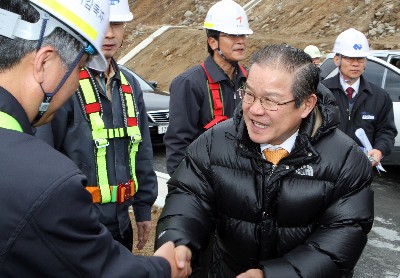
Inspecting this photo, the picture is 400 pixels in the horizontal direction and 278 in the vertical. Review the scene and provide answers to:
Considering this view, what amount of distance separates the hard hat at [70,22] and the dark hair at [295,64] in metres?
0.79

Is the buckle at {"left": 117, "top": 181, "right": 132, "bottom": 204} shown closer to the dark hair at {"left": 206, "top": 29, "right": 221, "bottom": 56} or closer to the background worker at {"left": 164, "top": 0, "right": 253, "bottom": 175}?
the background worker at {"left": 164, "top": 0, "right": 253, "bottom": 175}

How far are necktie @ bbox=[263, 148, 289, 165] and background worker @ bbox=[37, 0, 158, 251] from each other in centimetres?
96

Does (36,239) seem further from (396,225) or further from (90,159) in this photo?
(396,225)

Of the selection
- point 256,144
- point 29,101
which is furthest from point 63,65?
point 256,144

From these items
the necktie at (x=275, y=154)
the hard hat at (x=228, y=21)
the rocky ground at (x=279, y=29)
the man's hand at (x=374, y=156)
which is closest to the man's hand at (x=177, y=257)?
the necktie at (x=275, y=154)

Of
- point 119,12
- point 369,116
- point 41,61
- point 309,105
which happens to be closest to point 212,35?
point 119,12

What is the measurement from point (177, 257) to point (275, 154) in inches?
26.8

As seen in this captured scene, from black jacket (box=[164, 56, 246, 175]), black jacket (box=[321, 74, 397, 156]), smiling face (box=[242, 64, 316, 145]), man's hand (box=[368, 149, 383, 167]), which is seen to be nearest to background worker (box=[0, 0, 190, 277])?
smiling face (box=[242, 64, 316, 145])

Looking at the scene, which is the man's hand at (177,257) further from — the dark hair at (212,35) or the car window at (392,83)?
the car window at (392,83)

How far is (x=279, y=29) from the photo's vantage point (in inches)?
834

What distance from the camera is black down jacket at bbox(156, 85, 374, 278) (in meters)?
2.53

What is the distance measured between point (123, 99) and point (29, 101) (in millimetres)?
1562

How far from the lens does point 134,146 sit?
11.3 ft

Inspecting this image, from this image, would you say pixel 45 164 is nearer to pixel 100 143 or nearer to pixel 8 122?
pixel 8 122
